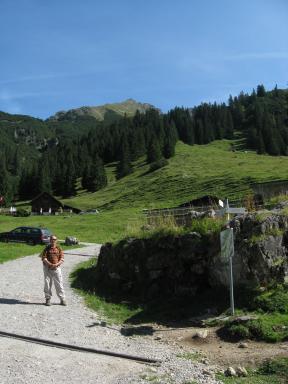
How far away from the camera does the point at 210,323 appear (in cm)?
1310

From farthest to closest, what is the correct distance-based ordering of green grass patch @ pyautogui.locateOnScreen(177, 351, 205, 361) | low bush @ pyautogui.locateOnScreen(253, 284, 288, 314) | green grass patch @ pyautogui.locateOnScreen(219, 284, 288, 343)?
low bush @ pyautogui.locateOnScreen(253, 284, 288, 314) → green grass patch @ pyautogui.locateOnScreen(219, 284, 288, 343) → green grass patch @ pyautogui.locateOnScreen(177, 351, 205, 361)

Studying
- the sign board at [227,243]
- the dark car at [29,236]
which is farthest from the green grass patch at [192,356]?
the dark car at [29,236]

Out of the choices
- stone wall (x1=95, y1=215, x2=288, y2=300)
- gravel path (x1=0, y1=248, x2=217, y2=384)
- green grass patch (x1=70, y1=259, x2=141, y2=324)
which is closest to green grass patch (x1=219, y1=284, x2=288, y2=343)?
stone wall (x1=95, y1=215, x2=288, y2=300)

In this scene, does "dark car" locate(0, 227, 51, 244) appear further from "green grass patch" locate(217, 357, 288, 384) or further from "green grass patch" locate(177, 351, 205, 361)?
"green grass patch" locate(217, 357, 288, 384)

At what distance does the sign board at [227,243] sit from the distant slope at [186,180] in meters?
73.9

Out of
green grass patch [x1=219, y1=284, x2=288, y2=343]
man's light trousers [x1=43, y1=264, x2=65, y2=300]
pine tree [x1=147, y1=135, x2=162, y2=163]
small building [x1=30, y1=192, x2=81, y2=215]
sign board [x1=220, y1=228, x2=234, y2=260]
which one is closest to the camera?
green grass patch [x1=219, y1=284, x2=288, y2=343]

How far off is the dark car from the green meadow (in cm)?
1590

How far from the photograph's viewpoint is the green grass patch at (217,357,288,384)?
920 cm

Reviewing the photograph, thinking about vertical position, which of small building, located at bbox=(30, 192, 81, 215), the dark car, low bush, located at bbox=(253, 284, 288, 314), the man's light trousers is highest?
small building, located at bbox=(30, 192, 81, 215)

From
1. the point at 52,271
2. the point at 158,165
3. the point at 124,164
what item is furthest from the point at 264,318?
the point at 124,164

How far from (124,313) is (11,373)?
5858 mm

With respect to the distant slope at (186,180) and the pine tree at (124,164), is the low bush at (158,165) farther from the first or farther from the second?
the pine tree at (124,164)

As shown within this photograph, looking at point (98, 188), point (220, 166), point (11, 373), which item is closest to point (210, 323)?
point (11, 373)

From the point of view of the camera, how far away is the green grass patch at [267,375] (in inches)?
362
